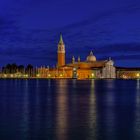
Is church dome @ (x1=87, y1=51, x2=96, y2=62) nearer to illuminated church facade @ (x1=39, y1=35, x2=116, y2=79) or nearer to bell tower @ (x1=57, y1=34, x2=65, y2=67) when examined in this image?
illuminated church facade @ (x1=39, y1=35, x2=116, y2=79)

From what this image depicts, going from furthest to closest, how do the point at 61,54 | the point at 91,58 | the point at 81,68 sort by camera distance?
the point at 61,54 → the point at 91,58 → the point at 81,68

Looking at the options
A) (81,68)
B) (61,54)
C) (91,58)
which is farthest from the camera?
(61,54)

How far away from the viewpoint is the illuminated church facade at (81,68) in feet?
415

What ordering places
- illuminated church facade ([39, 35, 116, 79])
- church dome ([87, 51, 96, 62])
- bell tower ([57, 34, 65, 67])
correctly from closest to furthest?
illuminated church facade ([39, 35, 116, 79]) < church dome ([87, 51, 96, 62]) < bell tower ([57, 34, 65, 67])

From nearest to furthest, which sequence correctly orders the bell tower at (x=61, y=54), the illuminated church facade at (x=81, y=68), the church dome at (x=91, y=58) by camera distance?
the illuminated church facade at (x=81, y=68) < the church dome at (x=91, y=58) < the bell tower at (x=61, y=54)

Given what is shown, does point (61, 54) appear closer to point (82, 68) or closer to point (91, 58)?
point (91, 58)

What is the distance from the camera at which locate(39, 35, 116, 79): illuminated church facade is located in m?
126

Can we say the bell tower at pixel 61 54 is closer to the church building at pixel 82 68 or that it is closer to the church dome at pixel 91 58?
the church building at pixel 82 68

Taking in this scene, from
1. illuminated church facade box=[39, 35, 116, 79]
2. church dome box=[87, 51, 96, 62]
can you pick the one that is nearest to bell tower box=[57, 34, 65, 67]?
illuminated church facade box=[39, 35, 116, 79]

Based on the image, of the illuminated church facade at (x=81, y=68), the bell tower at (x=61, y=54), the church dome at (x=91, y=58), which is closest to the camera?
the illuminated church facade at (x=81, y=68)

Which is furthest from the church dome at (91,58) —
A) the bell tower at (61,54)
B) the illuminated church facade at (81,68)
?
the bell tower at (61,54)

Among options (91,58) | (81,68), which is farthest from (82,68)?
(91,58)

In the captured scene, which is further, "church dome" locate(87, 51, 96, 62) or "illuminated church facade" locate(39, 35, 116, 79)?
"church dome" locate(87, 51, 96, 62)

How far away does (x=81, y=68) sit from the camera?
125938mm
